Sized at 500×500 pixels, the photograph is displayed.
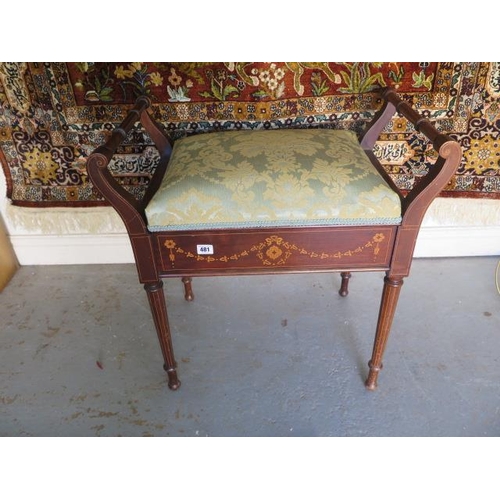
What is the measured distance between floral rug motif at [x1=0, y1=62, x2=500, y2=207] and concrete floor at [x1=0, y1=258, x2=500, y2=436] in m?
0.40

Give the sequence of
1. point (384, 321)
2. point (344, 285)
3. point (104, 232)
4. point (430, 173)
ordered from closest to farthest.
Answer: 1. point (430, 173)
2. point (384, 321)
3. point (344, 285)
4. point (104, 232)

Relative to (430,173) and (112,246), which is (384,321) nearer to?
(430,173)

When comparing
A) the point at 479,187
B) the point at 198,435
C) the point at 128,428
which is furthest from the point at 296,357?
the point at 479,187

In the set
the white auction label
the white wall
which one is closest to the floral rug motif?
the white wall

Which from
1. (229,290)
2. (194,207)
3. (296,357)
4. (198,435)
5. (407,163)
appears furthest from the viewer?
(229,290)

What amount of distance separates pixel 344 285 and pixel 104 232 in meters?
0.86

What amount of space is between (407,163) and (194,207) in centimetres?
80

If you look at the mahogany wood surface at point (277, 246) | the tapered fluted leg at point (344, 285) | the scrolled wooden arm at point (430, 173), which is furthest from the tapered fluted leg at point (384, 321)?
the tapered fluted leg at point (344, 285)

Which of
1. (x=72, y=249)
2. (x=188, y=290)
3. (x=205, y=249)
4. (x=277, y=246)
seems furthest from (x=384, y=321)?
(x=72, y=249)

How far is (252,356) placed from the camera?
4.18ft

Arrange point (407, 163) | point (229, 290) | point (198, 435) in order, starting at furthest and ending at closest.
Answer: point (229, 290) < point (407, 163) < point (198, 435)

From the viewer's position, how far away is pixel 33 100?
4.23 feet
